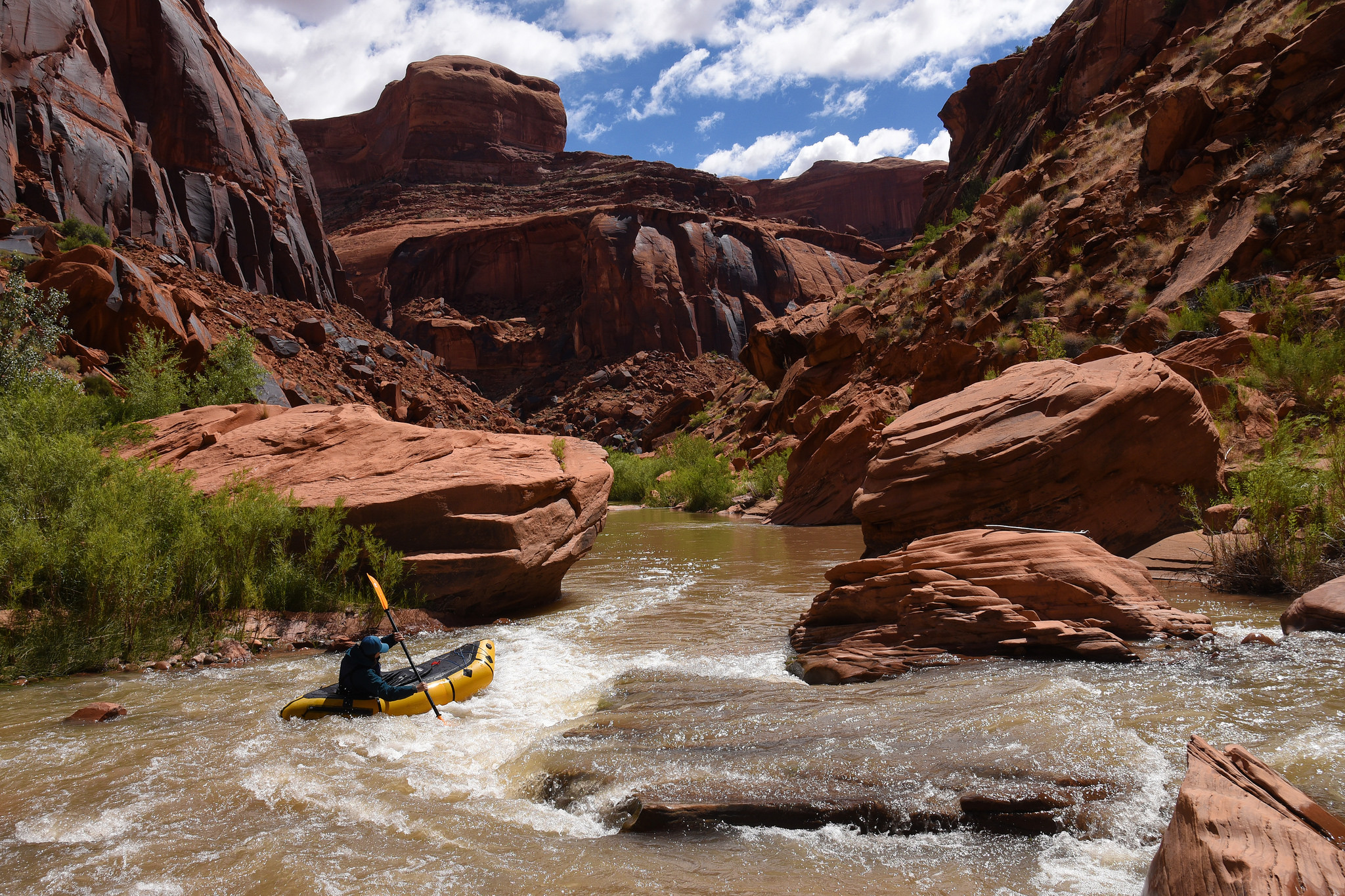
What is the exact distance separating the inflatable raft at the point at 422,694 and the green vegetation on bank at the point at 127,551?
2.24 m

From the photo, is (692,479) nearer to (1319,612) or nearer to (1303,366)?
(1303,366)

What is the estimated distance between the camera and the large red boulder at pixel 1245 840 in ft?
7.53

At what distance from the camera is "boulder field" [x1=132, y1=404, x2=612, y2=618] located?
890cm

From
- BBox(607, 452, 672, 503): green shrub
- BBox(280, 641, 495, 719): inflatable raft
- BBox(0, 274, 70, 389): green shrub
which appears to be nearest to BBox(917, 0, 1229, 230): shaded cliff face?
BBox(607, 452, 672, 503): green shrub

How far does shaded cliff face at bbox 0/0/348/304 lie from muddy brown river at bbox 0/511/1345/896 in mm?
22750

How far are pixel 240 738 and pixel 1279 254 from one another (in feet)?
55.2

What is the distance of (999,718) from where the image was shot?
4.53m

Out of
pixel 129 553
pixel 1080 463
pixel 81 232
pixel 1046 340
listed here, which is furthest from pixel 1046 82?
pixel 81 232

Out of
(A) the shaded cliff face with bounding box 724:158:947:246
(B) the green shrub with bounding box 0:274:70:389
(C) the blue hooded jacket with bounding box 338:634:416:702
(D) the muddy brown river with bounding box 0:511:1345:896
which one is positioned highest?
(A) the shaded cliff face with bounding box 724:158:947:246

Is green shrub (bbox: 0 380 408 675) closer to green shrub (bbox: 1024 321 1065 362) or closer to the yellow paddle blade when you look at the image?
the yellow paddle blade

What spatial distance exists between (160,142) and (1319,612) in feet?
120

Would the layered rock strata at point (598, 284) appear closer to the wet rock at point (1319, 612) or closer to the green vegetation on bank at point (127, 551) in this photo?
the green vegetation on bank at point (127, 551)

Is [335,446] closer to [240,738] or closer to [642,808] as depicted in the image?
[240,738]

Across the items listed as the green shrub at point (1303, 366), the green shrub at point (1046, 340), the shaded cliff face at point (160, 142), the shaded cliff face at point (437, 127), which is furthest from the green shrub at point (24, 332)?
the shaded cliff face at point (437, 127)
